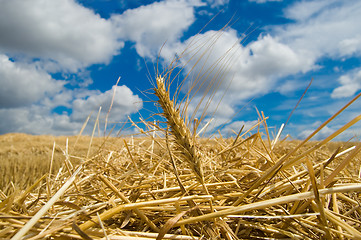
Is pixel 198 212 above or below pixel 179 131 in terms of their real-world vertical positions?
below

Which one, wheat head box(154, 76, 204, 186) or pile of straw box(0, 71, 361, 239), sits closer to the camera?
pile of straw box(0, 71, 361, 239)

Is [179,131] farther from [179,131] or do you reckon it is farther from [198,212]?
[198,212]

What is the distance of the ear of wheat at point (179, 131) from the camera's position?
91 cm

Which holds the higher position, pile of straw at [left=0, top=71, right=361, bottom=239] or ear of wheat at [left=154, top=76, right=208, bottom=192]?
ear of wheat at [left=154, top=76, right=208, bottom=192]

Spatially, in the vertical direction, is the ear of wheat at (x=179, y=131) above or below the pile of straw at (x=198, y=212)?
above

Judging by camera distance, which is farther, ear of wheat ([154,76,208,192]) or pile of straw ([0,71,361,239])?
ear of wheat ([154,76,208,192])

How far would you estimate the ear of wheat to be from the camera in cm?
91

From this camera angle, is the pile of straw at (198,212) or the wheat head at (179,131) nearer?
the pile of straw at (198,212)

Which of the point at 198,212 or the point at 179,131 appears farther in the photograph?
the point at 179,131

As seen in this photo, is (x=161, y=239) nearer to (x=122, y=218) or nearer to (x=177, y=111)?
(x=122, y=218)

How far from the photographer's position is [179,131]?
36.6 inches

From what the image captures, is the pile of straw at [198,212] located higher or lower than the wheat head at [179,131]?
lower

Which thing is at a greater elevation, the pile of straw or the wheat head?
the wheat head

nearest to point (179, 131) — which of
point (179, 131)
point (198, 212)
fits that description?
point (179, 131)
